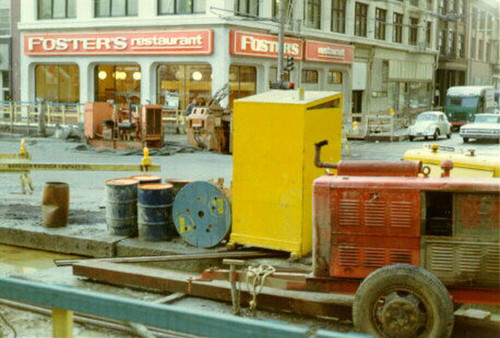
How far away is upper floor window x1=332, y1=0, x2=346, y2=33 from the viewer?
1766 inches

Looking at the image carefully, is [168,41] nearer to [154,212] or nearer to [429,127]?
[429,127]

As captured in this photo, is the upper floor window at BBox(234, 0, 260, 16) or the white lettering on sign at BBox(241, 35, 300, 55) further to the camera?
the upper floor window at BBox(234, 0, 260, 16)

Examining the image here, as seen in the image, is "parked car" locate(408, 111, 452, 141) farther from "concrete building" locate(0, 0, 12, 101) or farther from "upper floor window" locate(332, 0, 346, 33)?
"concrete building" locate(0, 0, 12, 101)

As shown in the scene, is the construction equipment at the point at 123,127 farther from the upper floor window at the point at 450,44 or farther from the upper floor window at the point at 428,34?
the upper floor window at the point at 450,44

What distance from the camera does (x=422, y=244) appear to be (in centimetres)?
616

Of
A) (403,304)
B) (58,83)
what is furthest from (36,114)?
(403,304)

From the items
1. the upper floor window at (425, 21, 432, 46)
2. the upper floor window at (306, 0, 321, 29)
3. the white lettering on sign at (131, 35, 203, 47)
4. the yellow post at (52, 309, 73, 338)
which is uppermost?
the upper floor window at (425, 21, 432, 46)

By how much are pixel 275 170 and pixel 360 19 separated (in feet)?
140

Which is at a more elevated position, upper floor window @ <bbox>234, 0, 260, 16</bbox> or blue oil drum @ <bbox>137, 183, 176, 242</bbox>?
upper floor window @ <bbox>234, 0, 260, 16</bbox>

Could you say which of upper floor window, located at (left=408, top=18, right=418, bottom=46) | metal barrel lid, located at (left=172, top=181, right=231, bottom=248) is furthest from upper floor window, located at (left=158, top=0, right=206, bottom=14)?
metal barrel lid, located at (left=172, top=181, right=231, bottom=248)

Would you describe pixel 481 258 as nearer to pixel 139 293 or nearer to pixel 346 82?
pixel 139 293

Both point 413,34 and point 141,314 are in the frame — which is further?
point 413,34

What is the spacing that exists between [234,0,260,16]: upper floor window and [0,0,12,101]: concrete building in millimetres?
16040

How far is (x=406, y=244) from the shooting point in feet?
20.3
